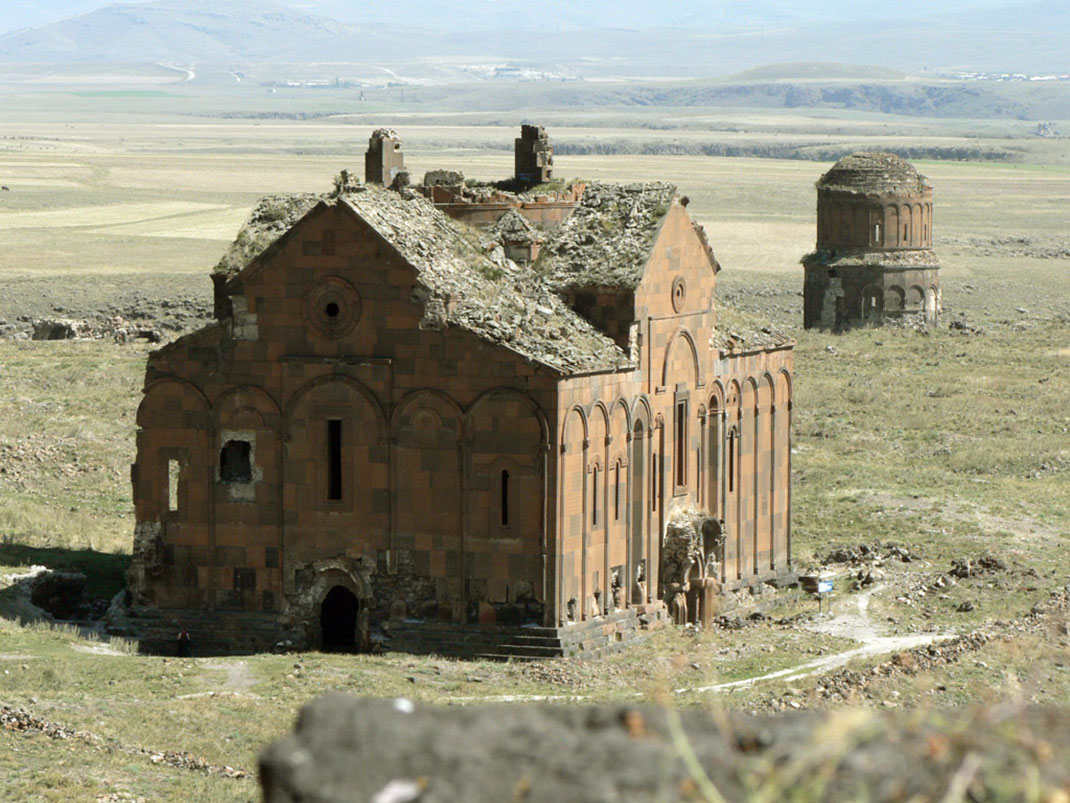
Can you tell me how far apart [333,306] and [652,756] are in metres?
21.3

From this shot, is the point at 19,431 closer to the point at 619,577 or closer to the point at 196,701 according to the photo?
the point at 619,577

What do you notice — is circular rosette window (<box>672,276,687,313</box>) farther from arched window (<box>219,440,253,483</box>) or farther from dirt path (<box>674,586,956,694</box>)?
arched window (<box>219,440,253,483</box>)

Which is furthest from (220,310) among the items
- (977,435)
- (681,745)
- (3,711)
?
(977,435)

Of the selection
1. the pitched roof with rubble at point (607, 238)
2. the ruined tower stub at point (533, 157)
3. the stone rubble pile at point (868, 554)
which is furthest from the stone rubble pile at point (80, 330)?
the pitched roof with rubble at point (607, 238)

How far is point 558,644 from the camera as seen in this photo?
2644 cm

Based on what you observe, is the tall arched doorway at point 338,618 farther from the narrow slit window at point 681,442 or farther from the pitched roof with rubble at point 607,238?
the narrow slit window at point 681,442

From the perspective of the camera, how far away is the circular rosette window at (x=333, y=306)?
27.2m

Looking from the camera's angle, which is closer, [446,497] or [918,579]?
[446,497]

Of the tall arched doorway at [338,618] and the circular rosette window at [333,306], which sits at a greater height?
the circular rosette window at [333,306]

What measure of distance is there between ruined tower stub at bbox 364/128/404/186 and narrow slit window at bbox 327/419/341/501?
5214 millimetres

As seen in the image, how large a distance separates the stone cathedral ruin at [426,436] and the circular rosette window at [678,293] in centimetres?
3

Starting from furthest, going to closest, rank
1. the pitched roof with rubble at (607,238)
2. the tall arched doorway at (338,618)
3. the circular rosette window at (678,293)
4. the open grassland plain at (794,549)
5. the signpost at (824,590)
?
the signpost at (824,590) < the circular rosette window at (678,293) < the pitched roof with rubble at (607,238) < the tall arched doorway at (338,618) < the open grassland plain at (794,549)

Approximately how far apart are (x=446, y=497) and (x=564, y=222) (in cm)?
499

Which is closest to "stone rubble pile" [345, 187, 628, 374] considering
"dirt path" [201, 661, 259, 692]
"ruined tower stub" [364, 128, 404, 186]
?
"ruined tower stub" [364, 128, 404, 186]
